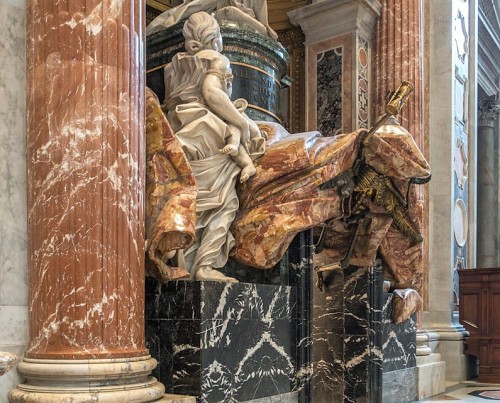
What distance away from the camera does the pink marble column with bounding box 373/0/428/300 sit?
9227mm

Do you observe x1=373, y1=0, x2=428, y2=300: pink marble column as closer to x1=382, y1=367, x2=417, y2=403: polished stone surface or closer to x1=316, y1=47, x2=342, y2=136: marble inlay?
x1=316, y1=47, x2=342, y2=136: marble inlay

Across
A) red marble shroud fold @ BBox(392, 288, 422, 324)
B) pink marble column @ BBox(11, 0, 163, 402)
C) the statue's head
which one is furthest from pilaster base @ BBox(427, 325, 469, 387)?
pink marble column @ BBox(11, 0, 163, 402)

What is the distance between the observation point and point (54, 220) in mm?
4012

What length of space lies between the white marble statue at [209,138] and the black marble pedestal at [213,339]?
0.22 m

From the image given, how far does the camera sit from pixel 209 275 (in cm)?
502

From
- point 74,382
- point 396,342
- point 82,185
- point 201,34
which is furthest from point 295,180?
point 396,342

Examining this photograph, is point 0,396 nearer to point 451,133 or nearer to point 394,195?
point 394,195

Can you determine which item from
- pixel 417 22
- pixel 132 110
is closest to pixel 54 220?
pixel 132 110

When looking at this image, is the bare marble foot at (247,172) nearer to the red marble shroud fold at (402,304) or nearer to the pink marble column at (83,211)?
the pink marble column at (83,211)

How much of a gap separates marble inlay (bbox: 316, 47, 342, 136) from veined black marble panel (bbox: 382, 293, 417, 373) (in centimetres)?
269

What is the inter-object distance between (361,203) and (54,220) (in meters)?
3.14

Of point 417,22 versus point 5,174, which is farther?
point 417,22

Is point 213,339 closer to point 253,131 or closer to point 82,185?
point 82,185

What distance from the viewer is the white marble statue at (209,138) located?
5.20 metres
